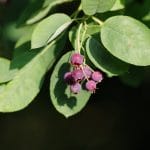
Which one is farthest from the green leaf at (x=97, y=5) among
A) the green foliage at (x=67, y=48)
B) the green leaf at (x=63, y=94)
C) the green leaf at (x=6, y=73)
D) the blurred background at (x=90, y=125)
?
the blurred background at (x=90, y=125)

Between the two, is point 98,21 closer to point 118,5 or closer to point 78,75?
point 118,5

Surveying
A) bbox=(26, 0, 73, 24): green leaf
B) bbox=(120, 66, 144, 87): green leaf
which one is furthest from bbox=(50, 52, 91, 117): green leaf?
bbox=(120, 66, 144, 87): green leaf

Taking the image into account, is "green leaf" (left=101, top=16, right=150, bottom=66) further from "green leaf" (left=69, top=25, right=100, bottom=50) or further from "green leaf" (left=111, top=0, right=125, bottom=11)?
"green leaf" (left=111, top=0, right=125, bottom=11)

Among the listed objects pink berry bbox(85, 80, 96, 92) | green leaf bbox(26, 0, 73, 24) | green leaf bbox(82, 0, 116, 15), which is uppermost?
green leaf bbox(82, 0, 116, 15)

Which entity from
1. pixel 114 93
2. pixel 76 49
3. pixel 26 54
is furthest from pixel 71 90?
pixel 114 93

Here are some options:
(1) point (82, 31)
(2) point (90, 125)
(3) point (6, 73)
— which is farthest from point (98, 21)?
(2) point (90, 125)

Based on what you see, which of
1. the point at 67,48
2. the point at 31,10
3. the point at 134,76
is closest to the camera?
the point at 67,48
